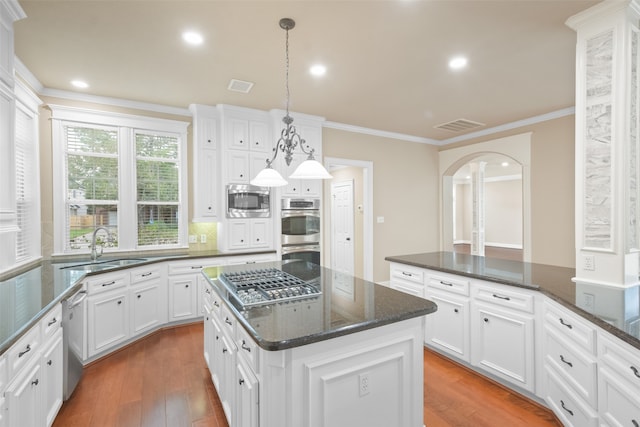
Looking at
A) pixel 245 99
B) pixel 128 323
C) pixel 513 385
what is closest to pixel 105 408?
pixel 128 323

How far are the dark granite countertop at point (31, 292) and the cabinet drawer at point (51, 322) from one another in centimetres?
Answer: 7

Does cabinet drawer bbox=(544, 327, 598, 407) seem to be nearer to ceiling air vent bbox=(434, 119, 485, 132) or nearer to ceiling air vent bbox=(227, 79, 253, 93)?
ceiling air vent bbox=(227, 79, 253, 93)

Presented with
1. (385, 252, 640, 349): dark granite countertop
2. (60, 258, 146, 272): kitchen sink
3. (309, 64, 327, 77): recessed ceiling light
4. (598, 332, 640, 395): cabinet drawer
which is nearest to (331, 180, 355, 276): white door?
(385, 252, 640, 349): dark granite countertop

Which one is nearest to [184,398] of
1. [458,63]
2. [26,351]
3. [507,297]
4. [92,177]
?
[26,351]

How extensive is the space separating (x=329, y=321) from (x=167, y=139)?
3.92 metres

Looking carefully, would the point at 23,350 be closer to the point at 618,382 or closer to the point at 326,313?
the point at 326,313

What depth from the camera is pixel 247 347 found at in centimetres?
149

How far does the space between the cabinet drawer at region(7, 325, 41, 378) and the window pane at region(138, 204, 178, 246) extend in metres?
2.57

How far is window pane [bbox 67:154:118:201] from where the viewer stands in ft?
12.3

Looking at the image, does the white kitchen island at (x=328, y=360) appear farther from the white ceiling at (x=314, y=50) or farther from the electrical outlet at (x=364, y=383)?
the white ceiling at (x=314, y=50)

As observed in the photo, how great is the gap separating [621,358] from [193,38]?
345cm

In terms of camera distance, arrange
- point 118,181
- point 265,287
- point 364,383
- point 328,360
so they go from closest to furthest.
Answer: point 328,360
point 364,383
point 265,287
point 118,181

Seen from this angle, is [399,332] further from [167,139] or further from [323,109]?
[167,139]

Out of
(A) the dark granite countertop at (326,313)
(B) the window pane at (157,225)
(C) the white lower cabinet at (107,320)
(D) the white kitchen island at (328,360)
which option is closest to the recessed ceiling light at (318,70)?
(A) the dark granite countertop at (326,313)
